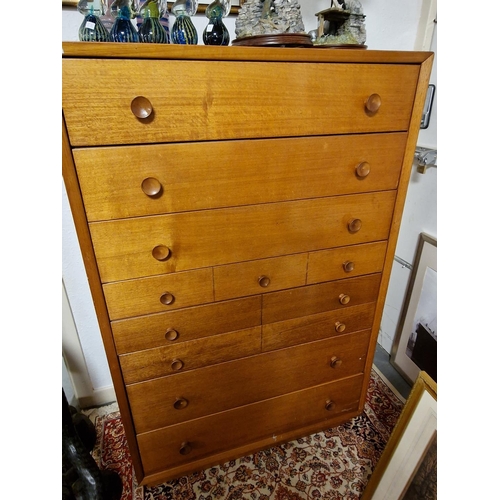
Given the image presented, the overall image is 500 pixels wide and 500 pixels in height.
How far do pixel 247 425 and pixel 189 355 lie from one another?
450mm

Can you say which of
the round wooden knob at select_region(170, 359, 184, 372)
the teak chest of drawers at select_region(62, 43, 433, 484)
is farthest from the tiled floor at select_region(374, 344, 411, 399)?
the round wooden knob at select_region(170, 359, 184, 372)

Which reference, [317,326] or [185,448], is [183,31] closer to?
[317,326]

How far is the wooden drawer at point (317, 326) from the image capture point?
1.16 metres

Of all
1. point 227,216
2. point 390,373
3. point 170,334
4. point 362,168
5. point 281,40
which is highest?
point 281,40

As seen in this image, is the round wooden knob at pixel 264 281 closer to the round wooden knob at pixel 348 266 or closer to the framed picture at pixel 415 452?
the round wooden knob at pixel 348 266

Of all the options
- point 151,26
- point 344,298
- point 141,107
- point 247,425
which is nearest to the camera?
point 141,107

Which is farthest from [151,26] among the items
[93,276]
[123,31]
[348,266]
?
[348,266]

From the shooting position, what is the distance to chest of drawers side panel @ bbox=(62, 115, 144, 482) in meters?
0.75

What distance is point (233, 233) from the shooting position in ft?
3.09

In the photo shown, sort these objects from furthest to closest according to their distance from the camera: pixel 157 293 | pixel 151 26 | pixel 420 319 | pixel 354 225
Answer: pixel 420 319
pixel 354 225
pixel 157 293
pixel 151 26

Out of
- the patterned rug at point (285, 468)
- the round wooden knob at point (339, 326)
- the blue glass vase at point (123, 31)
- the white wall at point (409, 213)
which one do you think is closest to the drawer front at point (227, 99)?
the blue glass vase at point (123, 31)
